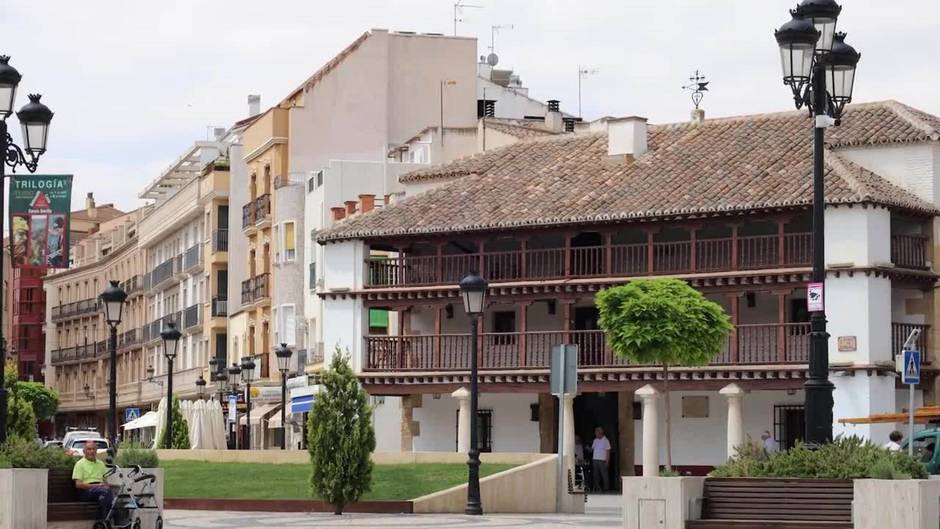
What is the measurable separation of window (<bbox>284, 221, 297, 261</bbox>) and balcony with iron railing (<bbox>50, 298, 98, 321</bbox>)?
45.2m

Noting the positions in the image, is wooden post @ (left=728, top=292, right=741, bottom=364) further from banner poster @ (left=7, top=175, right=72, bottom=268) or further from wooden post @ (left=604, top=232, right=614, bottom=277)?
banner poster @ (left=7, top=175, right=72, bottom=268)

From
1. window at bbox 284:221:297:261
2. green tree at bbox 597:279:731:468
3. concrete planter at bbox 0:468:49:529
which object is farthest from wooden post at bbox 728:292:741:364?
concrete planter at bbox 0:468:49:529

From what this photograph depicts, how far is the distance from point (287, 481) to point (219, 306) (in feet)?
147

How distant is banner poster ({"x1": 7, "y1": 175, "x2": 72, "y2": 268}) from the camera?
1104 inches

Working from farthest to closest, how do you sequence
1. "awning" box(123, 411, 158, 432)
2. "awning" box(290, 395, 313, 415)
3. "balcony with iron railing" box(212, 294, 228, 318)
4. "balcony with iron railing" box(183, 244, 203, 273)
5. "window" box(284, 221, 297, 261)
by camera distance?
"balcony with iron railing" box(183, 244, 203, 273) < "balcony with iron railing" box(212, 294, 228, 318) < "window" box(284, 221, 297, 261) < "awning" box(123, 411, 158, 432) < "awning" box(290, 395, 313, 415)

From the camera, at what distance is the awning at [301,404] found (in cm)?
6175

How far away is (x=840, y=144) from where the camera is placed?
51750mm

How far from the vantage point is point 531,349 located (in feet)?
178

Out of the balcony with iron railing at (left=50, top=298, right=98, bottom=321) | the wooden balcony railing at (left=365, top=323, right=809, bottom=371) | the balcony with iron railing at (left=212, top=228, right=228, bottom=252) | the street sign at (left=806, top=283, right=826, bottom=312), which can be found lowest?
the street sign at (left=806, top=283, right=826, bottom=312)

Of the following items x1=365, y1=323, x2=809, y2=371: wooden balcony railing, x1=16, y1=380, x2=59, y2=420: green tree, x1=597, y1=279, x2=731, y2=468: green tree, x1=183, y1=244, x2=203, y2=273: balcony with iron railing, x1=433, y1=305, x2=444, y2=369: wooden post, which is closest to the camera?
x1=597, y1=279, x2=731, y2=468: green tree

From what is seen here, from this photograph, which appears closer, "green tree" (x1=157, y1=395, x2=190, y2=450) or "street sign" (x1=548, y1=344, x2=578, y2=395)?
"street sign" (x1=548, y1=344, x2=578, y2=395)

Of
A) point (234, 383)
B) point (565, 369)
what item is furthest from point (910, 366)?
point (234, 383)

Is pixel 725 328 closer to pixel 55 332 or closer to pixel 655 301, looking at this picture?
pixel 655 301

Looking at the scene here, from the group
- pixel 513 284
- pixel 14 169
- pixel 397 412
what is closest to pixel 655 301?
pixel 513 284
